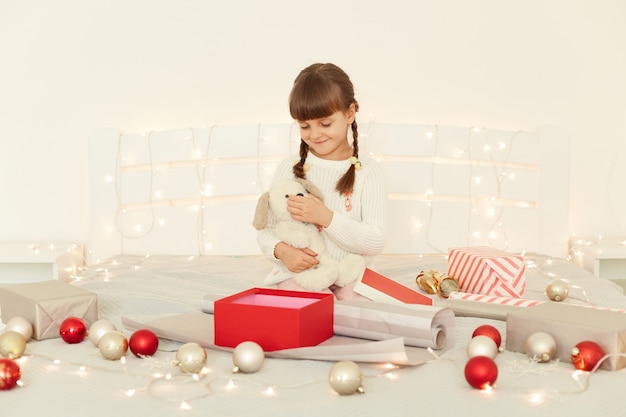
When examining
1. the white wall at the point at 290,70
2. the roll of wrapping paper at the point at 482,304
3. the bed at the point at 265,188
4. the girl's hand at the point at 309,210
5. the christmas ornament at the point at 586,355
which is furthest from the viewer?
the white wall at the point at 290,70

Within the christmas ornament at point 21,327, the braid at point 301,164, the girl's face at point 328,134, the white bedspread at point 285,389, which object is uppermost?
the girl's face at point 328,134

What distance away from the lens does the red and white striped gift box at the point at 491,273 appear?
190 centimetres

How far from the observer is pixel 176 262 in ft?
8.09

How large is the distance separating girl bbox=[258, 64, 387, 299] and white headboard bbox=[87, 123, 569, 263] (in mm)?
716

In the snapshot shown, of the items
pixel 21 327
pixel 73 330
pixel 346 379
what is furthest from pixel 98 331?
pixel 346 379

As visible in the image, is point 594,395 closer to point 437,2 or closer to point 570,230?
point 570,230

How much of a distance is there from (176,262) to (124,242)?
319mm

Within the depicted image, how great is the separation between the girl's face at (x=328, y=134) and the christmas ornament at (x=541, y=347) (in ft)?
2.62

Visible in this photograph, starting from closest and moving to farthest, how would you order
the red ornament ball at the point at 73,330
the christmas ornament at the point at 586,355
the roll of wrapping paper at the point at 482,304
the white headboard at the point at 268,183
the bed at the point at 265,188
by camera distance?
1. the christmas ornament at the point at 586,355
2. the red ornament ball at the point at 73,330
3. the roll of wrapping paper at the point at 482,304
4. the bed at the point at 265,188
5. the white headboard at the point at 268,183

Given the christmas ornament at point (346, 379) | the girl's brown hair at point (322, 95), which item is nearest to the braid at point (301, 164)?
the girl's brown hair at point (322, 95)

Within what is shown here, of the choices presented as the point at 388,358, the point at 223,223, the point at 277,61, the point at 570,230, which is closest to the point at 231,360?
the point at 388,358

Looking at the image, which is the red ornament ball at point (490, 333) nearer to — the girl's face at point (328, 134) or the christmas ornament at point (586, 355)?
the christmas ornament at point (586, 355)

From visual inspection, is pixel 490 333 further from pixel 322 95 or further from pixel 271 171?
pixel 271 171

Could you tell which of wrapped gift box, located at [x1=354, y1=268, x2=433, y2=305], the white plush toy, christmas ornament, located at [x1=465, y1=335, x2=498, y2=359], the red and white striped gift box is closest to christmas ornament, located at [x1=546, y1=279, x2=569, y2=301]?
the red and white striped gift box
